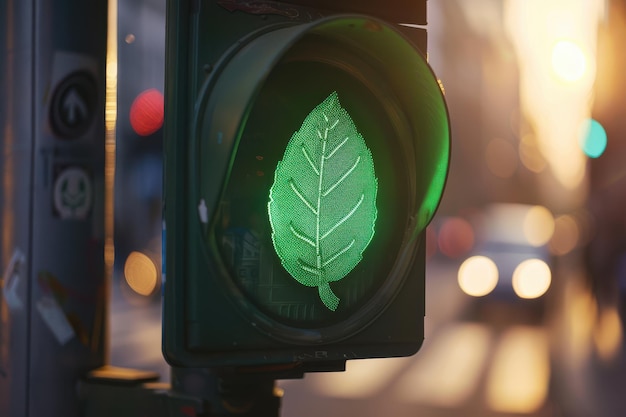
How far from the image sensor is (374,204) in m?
1.60

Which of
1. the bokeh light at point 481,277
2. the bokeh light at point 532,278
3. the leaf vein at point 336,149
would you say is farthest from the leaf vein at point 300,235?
the bokeh light at point 481,277

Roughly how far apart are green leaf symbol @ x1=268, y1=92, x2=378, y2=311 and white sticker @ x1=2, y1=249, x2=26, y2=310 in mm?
589

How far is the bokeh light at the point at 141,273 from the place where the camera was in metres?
18.2

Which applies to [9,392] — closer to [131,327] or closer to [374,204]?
[374,204]

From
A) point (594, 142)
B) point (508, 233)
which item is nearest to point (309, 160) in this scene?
point (594, 142)

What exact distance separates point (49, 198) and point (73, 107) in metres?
0.17

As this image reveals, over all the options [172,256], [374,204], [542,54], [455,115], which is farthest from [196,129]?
[455,115]

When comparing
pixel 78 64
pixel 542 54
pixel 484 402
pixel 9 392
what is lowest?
pixel 484 402

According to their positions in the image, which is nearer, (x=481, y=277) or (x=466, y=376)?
(x=466, y=376)

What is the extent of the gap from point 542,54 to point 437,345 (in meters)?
3.86

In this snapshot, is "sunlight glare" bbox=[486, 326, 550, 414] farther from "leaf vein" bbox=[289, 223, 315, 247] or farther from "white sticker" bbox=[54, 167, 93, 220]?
"leaf vein" bbox=[289, 223, 315, 247]

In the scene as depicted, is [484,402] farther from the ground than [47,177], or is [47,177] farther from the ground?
[47,177]

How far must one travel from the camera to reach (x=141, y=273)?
18656 millimetres

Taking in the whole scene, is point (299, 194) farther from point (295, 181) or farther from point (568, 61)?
point (568, 61)
